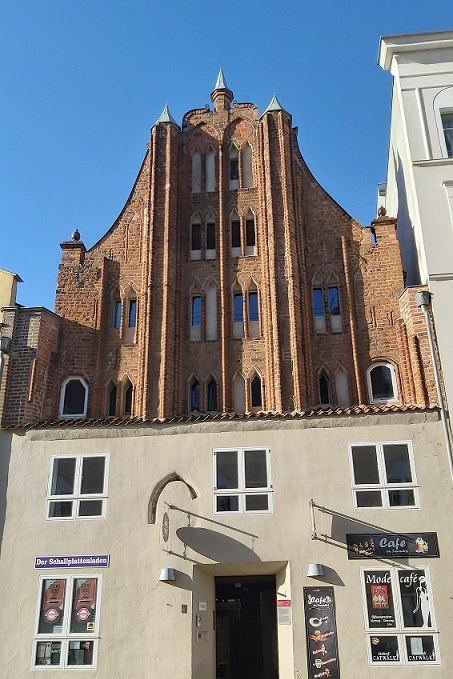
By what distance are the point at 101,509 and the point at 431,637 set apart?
739cm

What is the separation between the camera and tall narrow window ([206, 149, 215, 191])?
22703mm

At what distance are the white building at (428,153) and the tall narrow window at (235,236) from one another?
5.97 metres

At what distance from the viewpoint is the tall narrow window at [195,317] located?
20.4m

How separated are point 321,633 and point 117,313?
40.8ft

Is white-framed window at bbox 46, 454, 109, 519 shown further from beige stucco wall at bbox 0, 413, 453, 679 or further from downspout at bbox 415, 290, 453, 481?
downspout at bbox 415, 290, 453, 481

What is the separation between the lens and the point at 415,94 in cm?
1902

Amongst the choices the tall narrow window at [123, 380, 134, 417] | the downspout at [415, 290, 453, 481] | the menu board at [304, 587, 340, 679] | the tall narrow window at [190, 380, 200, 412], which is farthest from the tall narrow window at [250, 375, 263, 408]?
the menu board at [304, 587, 340, 679]

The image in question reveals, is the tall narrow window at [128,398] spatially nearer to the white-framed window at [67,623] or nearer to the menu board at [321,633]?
the white-framed window at [67,623]

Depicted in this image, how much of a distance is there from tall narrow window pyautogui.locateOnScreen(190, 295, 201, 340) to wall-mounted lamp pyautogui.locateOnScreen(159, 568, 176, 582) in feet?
30.1

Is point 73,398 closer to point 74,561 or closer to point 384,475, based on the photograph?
point 74,561

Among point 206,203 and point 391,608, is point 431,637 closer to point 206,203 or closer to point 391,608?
point 391,608

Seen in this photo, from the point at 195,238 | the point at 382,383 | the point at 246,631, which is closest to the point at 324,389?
the point at 382,383

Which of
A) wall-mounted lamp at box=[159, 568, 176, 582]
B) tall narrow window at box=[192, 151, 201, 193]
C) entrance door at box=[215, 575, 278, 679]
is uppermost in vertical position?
tall narrow window at box=[192, 151, 201, 193]

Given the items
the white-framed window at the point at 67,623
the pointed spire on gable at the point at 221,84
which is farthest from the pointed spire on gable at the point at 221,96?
the white-framed window at the point at 67,623
